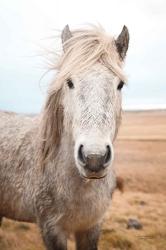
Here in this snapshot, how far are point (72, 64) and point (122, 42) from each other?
0.88 metres

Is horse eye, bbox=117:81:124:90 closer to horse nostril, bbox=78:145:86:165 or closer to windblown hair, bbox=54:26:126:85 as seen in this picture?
A: windblown hair, bbox=54:26:126:85

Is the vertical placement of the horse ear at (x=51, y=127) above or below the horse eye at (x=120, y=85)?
below

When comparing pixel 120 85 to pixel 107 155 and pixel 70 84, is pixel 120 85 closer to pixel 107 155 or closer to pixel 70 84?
pixel 70 84

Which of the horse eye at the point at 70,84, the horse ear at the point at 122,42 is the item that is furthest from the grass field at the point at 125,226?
the horse eye at the point at 70,84

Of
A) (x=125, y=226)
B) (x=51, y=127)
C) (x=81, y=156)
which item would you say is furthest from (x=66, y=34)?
(x=125, y=226)

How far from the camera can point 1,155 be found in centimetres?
698

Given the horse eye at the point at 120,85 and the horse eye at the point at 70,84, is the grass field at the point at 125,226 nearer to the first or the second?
the horse eye at the point at 120,85

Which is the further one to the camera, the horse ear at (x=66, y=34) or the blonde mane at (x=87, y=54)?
the horse ear at (x=66, y=34)

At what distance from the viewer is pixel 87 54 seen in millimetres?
5336

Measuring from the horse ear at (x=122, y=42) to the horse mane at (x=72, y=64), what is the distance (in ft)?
0.31

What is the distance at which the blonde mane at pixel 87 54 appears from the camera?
5.18 meters

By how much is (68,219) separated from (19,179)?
3.74ft

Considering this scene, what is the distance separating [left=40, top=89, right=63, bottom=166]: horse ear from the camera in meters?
5.74

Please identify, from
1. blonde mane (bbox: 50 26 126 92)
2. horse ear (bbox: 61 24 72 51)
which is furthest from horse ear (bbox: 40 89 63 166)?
horse ear (bbox: 61 24 72 51)
